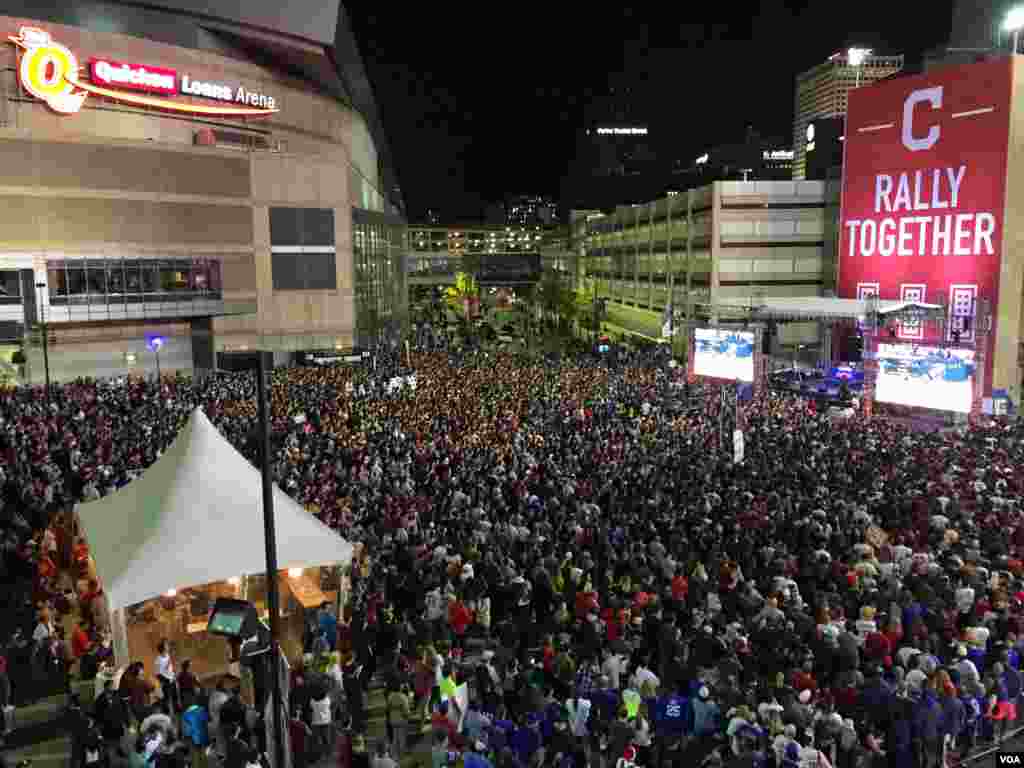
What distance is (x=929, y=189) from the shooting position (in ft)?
113

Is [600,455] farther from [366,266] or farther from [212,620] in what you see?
[366,266]

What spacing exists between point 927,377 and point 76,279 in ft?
117

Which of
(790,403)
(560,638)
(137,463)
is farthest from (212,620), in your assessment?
(790,403)

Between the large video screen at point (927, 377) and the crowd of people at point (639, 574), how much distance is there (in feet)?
4.93

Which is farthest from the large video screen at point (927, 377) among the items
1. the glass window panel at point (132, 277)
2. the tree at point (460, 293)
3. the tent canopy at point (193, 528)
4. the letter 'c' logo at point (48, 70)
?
the tree at point (460, 293)

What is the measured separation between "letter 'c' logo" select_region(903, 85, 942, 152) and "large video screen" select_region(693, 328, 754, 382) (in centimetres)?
1701

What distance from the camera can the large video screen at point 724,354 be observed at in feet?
78.2

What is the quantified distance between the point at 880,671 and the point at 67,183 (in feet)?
132

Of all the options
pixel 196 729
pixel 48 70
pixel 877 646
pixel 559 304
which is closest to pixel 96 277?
pixel 48 70

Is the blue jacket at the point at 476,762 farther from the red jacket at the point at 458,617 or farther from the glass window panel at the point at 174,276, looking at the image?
the glass window panel at the point at 174,276

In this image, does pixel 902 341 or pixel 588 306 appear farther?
pixel 588 306

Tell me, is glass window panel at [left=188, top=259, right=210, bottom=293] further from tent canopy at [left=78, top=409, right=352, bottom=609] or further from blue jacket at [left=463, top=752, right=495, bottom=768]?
blue jacket at [left=463, top=752, right=495, bottom=768]

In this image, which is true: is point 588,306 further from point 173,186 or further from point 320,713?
point 320,713

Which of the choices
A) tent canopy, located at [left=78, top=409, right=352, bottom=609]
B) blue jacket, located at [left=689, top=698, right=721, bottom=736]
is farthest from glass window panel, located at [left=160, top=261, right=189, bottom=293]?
blue jacket, located at [left=689, top=698, right=721, bottom=736]
